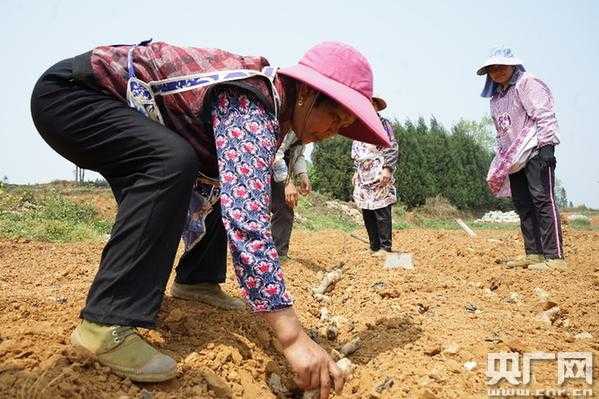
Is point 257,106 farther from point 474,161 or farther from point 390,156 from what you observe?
point 474,161

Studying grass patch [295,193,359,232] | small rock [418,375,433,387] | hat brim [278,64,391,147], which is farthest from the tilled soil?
grass patch [295,193,359,232]

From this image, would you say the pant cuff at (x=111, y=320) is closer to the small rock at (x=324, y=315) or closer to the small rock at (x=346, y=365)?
the small rock at (x=346, y=365)

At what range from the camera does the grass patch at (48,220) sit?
854 cm

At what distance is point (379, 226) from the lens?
5.85 m

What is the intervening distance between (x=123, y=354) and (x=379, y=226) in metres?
4.24

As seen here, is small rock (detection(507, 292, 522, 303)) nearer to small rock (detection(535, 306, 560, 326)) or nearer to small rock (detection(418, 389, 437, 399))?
small rock (detection(535, 306, 560, 326))

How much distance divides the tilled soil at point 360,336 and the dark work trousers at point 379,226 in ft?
4.77

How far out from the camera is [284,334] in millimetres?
1799

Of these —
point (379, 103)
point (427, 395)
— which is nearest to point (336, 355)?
point (427, 395)

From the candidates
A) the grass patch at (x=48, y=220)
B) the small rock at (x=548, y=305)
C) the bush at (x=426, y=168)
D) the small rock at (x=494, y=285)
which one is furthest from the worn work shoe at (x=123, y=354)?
the bush at (x=426, y=168)

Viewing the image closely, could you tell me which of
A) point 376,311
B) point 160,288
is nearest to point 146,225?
point 160,288

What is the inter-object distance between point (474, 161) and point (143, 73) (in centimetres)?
2757

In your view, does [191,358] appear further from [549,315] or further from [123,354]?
[549,315]

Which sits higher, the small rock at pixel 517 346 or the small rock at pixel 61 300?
the small rock at pixel 61 300
